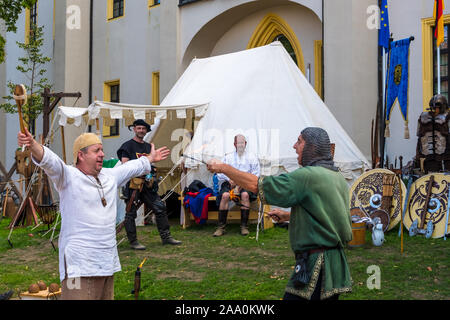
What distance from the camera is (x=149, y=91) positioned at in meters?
15.7

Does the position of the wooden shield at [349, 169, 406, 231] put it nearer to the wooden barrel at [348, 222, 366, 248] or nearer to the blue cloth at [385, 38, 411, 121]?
the wooden barrel at [348, 222, 366, 248]

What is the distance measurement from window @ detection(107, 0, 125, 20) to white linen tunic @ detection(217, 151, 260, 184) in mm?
9979

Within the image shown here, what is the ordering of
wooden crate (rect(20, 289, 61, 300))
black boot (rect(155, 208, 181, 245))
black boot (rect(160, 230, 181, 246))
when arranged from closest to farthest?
wooden crate (rect(20, 289, 61, 300)) < black boot (rect(155, 208, 181, 245)) < black boot (rect(160, 230, 181, 246))

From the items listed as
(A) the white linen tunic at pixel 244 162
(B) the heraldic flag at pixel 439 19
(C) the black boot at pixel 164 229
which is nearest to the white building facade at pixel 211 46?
(B) the heraldic flag at pixel 439 19

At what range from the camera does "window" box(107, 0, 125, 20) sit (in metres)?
16.9

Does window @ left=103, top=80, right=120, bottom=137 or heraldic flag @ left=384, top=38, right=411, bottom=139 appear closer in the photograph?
heraldic flag @ left=384, top=38, right=411, bottom=139

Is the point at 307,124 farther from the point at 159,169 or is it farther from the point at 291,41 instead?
the point at 291,41

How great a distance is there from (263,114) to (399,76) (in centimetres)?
238

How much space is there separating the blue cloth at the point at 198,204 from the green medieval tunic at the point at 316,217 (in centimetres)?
566

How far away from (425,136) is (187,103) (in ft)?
13.8

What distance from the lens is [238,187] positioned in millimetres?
8141

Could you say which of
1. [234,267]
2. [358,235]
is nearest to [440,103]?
[358,235]

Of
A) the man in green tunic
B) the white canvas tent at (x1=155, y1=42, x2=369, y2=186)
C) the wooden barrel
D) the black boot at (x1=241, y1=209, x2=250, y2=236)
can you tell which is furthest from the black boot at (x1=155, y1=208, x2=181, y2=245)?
the man in green tunic

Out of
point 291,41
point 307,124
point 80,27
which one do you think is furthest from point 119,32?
point 307,124
